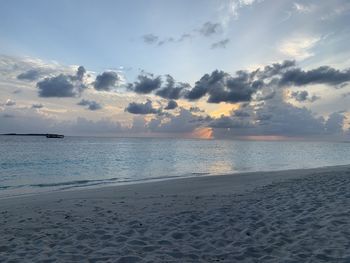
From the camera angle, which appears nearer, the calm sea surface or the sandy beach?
the sandy beach

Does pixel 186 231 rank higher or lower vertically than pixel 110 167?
higher

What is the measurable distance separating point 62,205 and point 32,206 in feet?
4.70

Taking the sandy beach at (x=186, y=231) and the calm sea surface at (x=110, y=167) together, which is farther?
the calm sea surface at (x=110, y=167)

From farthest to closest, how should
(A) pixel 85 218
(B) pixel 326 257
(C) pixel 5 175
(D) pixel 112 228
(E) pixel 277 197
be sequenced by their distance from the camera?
(C) pixel 5 175, (E) pixel 277 197, (A) pixel 85 218, (D) pixel 112 228, (B) pixel 326 257

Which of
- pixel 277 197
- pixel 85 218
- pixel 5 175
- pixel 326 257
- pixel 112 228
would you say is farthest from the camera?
pixel 5 175

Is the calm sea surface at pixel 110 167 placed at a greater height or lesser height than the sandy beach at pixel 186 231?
lesser

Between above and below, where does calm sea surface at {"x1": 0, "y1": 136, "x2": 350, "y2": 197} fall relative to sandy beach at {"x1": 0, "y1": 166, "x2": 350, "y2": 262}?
below

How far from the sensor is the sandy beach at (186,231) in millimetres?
7719

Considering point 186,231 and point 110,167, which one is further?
Result: point 110,167

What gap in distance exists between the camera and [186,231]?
9609mm

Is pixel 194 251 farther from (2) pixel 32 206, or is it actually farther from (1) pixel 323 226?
(2) pixel 32 206

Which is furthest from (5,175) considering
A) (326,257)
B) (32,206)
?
(326,257)

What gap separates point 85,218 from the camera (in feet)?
38.6

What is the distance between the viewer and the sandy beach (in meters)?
7.72
